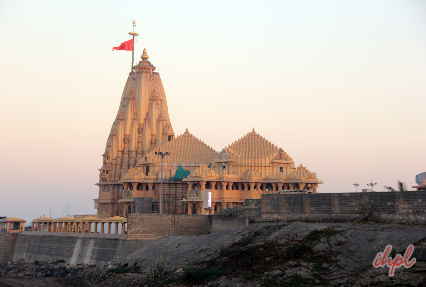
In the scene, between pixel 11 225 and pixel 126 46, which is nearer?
pixel 11 225

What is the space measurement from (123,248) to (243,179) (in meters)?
25.0

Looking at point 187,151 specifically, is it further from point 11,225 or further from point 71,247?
point 71,247

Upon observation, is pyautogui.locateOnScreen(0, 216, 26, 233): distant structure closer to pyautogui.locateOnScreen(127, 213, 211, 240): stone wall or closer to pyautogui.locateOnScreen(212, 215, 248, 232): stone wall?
pyautogui.locateOnScreen(127, 213, 211, 240): stone wall

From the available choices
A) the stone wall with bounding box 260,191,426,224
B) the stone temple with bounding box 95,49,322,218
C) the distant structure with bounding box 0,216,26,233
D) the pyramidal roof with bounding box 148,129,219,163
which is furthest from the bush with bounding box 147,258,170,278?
the distant structure with bounding box 0,216,26,233

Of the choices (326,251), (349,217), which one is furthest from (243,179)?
(326,251)

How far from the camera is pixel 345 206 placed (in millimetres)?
42438

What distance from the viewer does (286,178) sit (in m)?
75.4

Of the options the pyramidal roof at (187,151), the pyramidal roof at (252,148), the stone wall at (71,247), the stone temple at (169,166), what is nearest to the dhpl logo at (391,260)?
the stone wall at (71,247)

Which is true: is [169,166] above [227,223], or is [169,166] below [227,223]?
above

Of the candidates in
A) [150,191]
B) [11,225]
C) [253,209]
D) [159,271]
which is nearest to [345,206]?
[253,209]

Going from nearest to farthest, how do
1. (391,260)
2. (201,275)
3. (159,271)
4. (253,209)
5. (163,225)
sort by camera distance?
(391,260) < (201,275) < (159,271) < (253,209) < (163,225)

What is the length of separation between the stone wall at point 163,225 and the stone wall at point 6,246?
108ft

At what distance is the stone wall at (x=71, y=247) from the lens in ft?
186

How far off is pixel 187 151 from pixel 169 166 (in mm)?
4007
